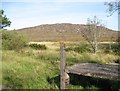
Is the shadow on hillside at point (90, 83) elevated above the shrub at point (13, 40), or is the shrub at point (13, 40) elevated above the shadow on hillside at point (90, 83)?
the shrub at point (13, 40)

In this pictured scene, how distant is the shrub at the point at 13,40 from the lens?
103 ft

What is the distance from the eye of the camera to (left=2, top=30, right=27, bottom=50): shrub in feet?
103

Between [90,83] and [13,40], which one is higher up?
[13,40]

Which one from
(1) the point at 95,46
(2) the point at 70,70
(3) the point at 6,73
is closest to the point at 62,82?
(2) the point at 70,70

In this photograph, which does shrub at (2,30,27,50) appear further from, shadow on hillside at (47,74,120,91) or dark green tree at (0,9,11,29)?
shadow on hillside at (47,74,120,91)

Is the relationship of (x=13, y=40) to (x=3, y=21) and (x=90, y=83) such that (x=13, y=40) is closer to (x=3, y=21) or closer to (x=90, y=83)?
(x=3, y=21)

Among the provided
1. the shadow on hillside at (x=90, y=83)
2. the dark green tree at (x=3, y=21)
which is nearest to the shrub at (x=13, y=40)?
the dark green tree at (x=3, y=21)

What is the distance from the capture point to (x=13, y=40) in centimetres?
3309

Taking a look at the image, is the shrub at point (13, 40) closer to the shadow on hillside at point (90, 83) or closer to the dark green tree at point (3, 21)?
the dark green tree at point (3, 21)

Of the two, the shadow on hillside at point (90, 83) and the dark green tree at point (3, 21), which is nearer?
the shadow on hillside at point (90, 83)

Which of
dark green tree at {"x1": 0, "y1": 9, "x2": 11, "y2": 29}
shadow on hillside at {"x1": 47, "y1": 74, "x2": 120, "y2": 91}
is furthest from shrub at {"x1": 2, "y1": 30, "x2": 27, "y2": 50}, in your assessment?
shadow on hillside at {"x1": 47, "y1": 74, "x2": 120, "y2": 91}

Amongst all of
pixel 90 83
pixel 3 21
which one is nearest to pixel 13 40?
pixel 3 21

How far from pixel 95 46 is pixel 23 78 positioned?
88.4 feet

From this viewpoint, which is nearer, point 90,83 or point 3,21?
point 90,83
